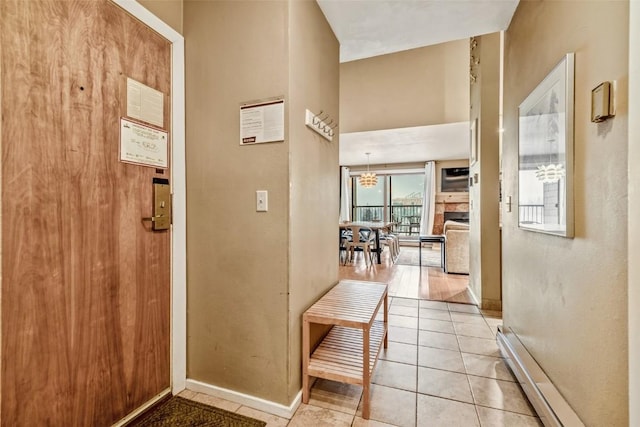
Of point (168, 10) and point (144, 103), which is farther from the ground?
point (168, 10)

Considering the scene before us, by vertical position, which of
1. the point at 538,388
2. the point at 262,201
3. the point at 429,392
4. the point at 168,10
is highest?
the point at 168,10

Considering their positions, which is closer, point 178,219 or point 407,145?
point 178,219

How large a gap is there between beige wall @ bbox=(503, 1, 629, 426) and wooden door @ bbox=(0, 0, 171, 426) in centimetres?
207

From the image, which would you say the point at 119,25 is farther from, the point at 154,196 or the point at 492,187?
the point at 492,187

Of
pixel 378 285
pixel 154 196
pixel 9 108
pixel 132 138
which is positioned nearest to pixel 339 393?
pixel 378 285

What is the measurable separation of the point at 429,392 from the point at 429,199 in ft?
24.9

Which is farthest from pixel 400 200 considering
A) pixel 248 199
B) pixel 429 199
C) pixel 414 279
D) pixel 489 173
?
pixel 248 199

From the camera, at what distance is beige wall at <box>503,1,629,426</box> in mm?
A: 1013

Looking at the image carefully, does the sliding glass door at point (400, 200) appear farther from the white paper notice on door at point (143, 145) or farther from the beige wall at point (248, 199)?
the white paper notice on door at point (143, 145)

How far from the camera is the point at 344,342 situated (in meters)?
1.91

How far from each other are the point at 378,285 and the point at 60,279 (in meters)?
1.90

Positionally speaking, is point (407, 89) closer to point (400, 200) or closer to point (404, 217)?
point (400, 200)

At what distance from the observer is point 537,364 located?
165 centimetres

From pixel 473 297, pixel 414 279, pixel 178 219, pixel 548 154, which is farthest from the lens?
pixel 414 279
